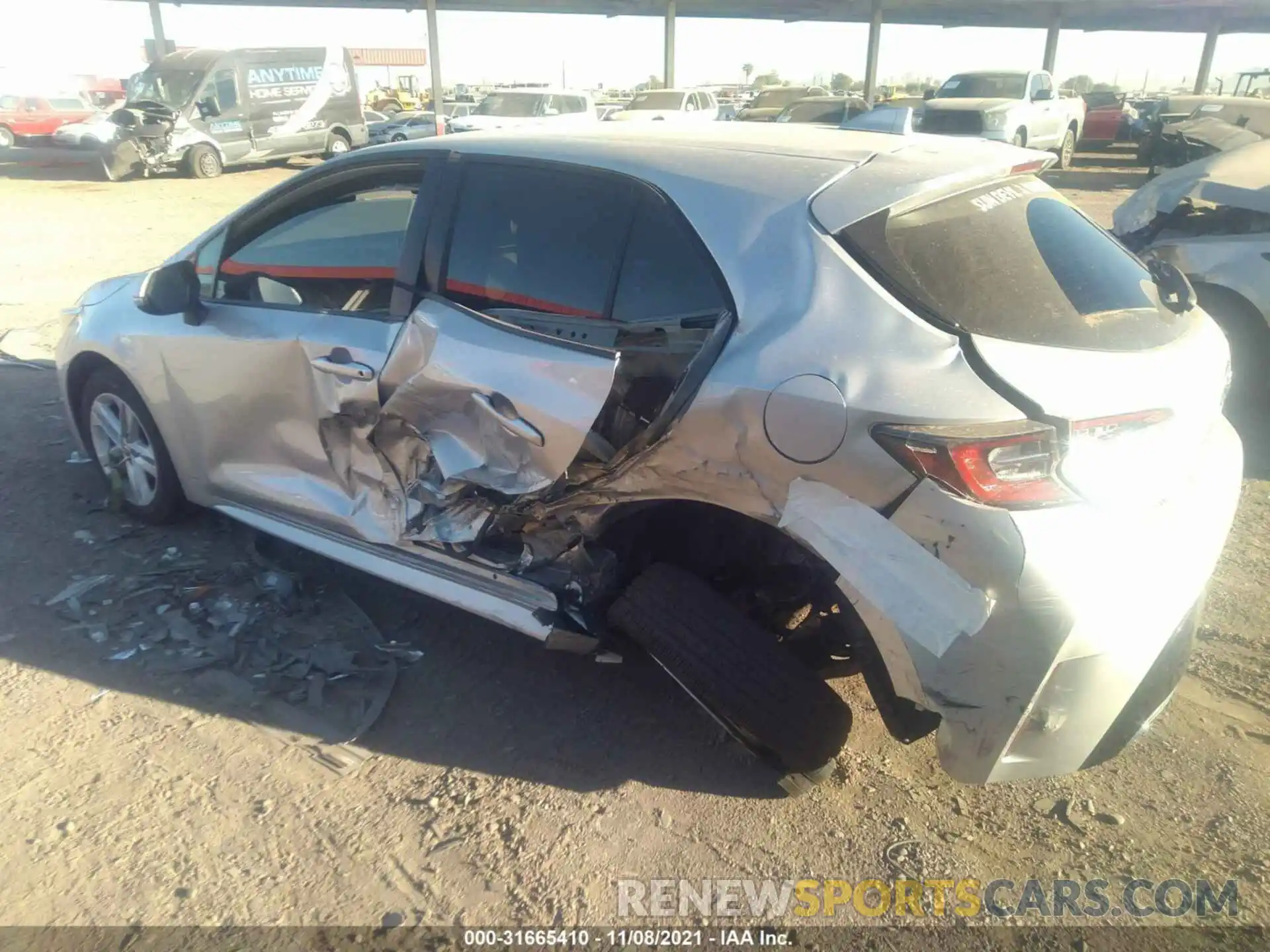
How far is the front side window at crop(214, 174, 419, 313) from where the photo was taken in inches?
130

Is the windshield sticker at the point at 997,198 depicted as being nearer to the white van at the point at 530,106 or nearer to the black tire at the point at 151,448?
the black tire at the point at 151,448

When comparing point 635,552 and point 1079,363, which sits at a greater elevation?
point 1079,363

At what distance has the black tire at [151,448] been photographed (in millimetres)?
3900

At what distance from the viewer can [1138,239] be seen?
6.02 meters

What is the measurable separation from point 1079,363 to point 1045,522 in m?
0.46

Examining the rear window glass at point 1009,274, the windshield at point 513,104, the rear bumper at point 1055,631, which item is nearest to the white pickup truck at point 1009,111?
the windshield at point 513,104

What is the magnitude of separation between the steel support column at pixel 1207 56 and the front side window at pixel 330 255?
38.4 metres

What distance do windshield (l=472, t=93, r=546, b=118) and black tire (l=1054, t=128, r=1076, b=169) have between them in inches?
463

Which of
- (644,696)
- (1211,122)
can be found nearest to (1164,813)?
(644,696)

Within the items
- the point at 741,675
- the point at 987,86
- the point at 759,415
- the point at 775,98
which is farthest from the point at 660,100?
the point at 741,675

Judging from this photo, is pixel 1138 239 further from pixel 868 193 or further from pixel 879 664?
pixel 879 664

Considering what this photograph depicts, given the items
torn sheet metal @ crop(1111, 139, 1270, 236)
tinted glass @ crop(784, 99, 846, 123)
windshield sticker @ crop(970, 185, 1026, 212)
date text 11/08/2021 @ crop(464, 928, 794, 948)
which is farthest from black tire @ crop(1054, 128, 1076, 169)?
date text 11/08/2021 @ crop(464, 928, 794, 948)

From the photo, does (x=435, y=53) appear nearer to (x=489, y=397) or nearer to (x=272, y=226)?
(x=272, y=226)

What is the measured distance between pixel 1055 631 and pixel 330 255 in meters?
2.86
